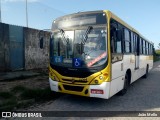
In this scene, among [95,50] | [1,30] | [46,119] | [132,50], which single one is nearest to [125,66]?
[132,50]

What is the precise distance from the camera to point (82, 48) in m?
7.34

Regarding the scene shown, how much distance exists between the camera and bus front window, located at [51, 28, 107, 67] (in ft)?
23.6

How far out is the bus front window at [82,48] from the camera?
7199 millimetres

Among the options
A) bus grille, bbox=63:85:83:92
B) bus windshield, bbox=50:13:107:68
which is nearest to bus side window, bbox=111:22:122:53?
bus windshield, bbox=50:13:107:68

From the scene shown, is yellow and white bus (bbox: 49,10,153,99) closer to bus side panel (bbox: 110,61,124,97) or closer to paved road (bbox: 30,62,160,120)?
bus side panel (bbox: 110,61,124,97)

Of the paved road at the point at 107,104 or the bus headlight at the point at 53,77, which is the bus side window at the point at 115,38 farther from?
the bus headlight at the point at 53,77

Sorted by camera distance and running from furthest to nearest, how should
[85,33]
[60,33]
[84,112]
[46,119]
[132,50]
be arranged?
[132,50], [60,33], [85,33], [84,112], [46,119]

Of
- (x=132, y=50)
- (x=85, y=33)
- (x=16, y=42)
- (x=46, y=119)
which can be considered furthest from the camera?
(x=16, y=42)

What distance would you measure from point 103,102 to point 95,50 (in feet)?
6.80

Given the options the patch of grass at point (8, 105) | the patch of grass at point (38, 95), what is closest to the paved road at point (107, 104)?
the patch of grass at point (38, 95)

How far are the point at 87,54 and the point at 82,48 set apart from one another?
26 centimetres

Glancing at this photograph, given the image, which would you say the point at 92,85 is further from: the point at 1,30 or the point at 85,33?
the point at 1,30

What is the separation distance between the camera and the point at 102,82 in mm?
7113

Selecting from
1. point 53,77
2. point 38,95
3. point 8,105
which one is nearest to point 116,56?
point 53,77
